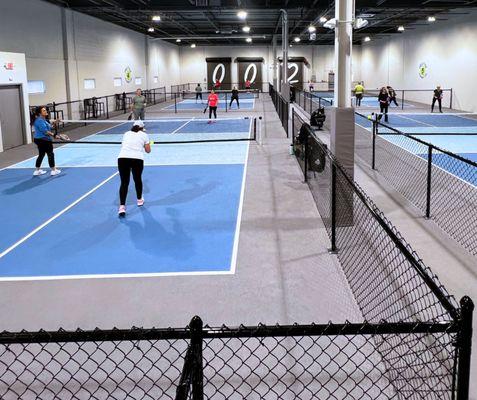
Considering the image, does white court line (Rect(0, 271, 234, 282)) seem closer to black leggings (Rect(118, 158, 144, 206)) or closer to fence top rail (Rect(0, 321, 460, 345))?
black leggings (Rect(118, 158, 144, 206))

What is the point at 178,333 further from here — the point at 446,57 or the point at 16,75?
the point at 446,57

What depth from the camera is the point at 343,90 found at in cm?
991

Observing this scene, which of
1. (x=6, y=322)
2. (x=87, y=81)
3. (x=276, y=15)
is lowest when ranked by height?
(x=6, y=322)

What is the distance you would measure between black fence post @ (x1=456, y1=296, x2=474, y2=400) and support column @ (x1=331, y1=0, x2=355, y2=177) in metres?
7.61

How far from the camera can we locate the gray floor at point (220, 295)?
624 centimetres

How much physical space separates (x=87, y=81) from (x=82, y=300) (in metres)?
29.1

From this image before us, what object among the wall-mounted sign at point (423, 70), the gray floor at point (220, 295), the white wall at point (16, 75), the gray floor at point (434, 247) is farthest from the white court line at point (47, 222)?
the wall-mounted sign at point (423, 70)

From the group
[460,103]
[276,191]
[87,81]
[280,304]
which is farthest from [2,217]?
[460,103]

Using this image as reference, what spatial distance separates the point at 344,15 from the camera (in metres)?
9.64

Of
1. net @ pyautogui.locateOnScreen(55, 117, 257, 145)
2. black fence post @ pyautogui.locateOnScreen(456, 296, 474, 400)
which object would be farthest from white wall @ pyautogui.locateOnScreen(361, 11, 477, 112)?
black fence post @ pyautogui.locateOnScreen(456, 296, 474, 400)

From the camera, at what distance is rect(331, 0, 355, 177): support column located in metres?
9.68

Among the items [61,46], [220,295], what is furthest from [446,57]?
A: [220,295]

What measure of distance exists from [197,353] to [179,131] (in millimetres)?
23076

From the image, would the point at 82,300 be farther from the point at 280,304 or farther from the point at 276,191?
the point at 276,191
